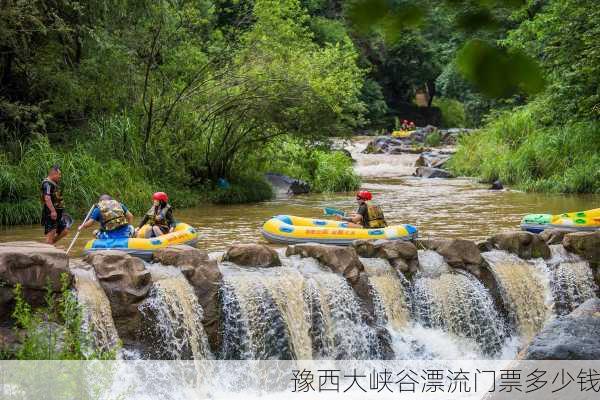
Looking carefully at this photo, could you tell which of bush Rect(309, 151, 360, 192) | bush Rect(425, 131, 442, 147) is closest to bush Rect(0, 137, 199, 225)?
bush Rect(309, 151, 360, 192)

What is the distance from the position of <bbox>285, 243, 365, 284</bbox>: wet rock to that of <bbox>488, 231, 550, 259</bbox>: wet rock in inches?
89.2

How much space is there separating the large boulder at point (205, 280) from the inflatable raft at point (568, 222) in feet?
18.6

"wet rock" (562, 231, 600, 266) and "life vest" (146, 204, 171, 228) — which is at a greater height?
"life vest" (146, 204, 171, 228)

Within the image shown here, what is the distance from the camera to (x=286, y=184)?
20109 millimetres

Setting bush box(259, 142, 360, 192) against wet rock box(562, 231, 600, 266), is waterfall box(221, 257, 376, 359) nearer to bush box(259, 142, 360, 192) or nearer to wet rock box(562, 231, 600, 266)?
wet rock box(562, 231, 600, 266)

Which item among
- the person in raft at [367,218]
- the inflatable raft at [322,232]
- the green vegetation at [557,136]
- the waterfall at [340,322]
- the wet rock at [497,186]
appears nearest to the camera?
the waterfall at [340,322]

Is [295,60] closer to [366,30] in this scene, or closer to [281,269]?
[281,269]

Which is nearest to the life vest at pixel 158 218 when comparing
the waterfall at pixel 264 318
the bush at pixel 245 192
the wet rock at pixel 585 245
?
the waterfall at pixel 264 318

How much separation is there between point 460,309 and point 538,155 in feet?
40.8

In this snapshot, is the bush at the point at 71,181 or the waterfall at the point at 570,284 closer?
the waterfall at the point at 570,284

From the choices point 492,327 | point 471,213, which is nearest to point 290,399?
point 492,327

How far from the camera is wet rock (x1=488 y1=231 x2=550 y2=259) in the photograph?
10172mm

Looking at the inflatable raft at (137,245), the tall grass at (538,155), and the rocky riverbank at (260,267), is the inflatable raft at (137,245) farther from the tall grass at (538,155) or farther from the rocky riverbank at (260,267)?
the tall grass at (538,155)

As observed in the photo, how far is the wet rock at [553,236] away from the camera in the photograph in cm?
1068
